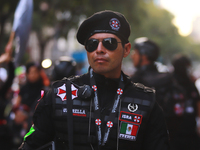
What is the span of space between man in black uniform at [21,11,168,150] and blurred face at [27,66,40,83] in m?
3.34

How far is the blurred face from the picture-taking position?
5.09 metres

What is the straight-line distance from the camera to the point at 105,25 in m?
1.87

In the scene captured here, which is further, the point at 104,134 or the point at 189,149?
the point at 189,149

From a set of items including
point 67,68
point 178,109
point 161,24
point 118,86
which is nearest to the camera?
point 118,86

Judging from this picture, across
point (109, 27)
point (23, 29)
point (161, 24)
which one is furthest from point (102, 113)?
point (161, 24)

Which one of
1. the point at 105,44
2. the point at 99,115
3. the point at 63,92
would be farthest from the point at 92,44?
the point at 99,115

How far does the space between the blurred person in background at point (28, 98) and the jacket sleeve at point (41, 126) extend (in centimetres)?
297

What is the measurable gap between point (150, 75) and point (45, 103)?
2.10 m

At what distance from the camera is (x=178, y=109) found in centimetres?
350

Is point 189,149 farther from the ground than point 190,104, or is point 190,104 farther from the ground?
point 190,104

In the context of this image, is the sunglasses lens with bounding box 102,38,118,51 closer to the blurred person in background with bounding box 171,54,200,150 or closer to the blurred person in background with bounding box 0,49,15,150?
the blurred person in background with bounding box 0,49,15,150

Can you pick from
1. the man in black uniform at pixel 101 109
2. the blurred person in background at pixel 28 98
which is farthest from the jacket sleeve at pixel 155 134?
the blurred person in background at pixel 28 98

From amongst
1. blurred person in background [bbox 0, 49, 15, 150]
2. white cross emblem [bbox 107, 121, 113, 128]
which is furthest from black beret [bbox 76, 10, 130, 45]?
blurred person in background [bbox 0, 49, 15, 150]

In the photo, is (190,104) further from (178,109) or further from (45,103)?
(45,103)
